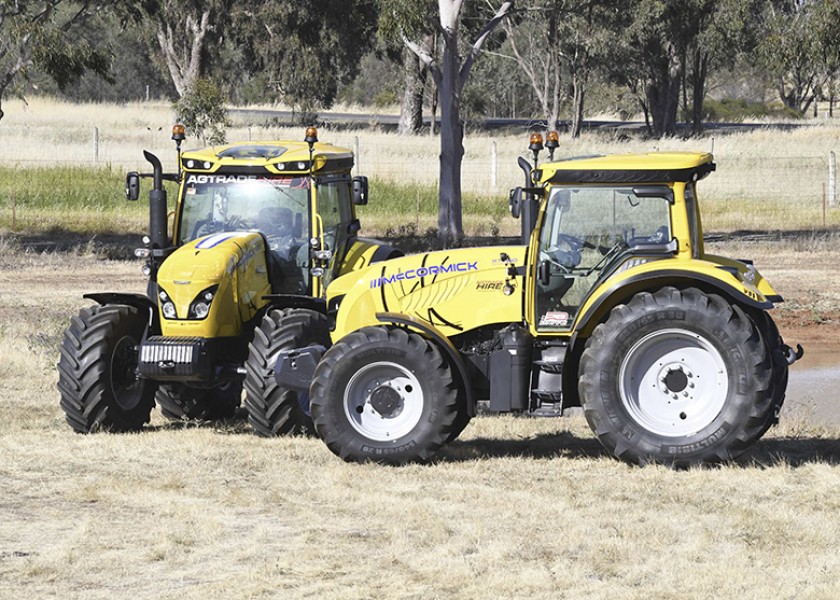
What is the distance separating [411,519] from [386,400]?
1566 mm

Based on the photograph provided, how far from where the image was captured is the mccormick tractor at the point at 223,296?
11.3 meters

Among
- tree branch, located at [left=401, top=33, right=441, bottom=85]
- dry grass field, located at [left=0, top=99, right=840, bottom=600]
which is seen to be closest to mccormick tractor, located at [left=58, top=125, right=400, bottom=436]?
dry grass field, located at [left=0, top=99, right=840, bottom=600]

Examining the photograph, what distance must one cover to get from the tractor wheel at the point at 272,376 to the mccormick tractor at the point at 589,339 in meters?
0.79

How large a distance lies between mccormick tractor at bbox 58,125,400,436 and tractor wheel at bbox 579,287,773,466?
2.63 m

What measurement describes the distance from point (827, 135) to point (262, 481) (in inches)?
2006

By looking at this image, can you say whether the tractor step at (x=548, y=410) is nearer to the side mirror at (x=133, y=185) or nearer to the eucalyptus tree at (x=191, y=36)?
the side mirror at (x=133, y=185)

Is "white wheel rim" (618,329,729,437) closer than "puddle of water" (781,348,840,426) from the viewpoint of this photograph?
Yes

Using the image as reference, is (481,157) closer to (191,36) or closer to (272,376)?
(191,36)

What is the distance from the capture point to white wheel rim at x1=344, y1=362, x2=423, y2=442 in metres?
10.0

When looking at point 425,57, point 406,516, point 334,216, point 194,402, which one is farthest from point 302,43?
point 406,516

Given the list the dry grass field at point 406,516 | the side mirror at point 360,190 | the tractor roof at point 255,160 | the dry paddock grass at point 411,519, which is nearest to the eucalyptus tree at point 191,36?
the side mirror at point 360,190

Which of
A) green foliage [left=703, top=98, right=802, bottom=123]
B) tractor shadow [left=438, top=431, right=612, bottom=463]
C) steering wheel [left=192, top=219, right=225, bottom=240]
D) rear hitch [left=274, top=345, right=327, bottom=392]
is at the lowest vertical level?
tractor shadow [left=438, top=431, right=612, bottom=463]

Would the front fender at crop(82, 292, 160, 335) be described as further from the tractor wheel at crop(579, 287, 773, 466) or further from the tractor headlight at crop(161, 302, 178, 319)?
the tractor wheel at crop(579, 287, 773, 466)

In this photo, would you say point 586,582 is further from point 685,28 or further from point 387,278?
point 685,28
